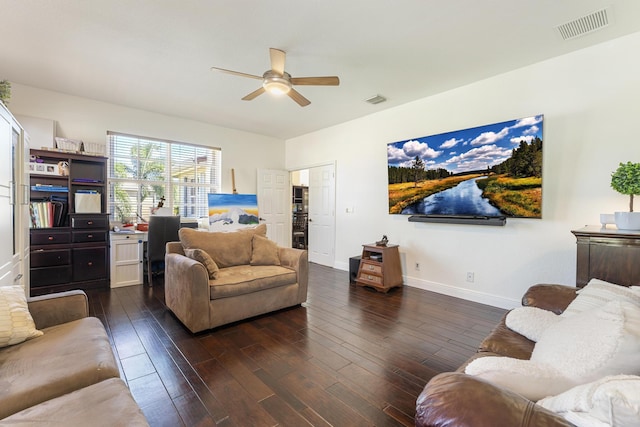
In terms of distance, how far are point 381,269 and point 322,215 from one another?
211 cm

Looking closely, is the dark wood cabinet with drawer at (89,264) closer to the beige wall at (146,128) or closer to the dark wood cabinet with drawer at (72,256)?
the dark wood cabinet with drawer at (72,256)

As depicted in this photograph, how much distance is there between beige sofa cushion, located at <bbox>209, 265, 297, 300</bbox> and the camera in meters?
2.68

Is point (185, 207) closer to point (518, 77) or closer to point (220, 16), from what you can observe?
point (220, 16)

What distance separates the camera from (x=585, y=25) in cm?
241

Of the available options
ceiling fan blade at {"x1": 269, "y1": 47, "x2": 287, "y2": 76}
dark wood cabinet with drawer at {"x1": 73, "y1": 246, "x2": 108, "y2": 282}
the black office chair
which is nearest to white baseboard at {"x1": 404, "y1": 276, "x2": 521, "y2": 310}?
ceiling fan blade at {"x1": 269, "y1": 47, "x2": 287, "y2": 76}

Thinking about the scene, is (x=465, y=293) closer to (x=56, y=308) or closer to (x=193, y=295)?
(x=193, y=295)

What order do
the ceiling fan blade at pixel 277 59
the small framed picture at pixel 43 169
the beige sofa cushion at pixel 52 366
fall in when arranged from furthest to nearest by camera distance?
the small framed picture at pixel 43 169 → the ceiling fan blade at pixel 277 59 → the beige sofa cushion at pixel 52 366

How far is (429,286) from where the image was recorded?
3971 mm

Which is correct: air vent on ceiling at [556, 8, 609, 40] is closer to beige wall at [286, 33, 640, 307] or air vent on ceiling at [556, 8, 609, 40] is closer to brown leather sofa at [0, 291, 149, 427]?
beige wall at [286, 33, 640, 307]

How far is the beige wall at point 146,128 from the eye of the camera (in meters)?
3.88

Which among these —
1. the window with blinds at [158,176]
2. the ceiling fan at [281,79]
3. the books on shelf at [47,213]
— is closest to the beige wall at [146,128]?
the window with blinds at [158,176]

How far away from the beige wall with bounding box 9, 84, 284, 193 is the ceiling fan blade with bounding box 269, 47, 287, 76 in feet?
10.3

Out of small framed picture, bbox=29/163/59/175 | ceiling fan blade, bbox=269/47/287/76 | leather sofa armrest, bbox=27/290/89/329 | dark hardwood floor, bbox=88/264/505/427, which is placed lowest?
dark hardwood floor, bbox=88/264/505/427

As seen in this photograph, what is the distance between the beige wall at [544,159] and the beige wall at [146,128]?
2608 millimetres
